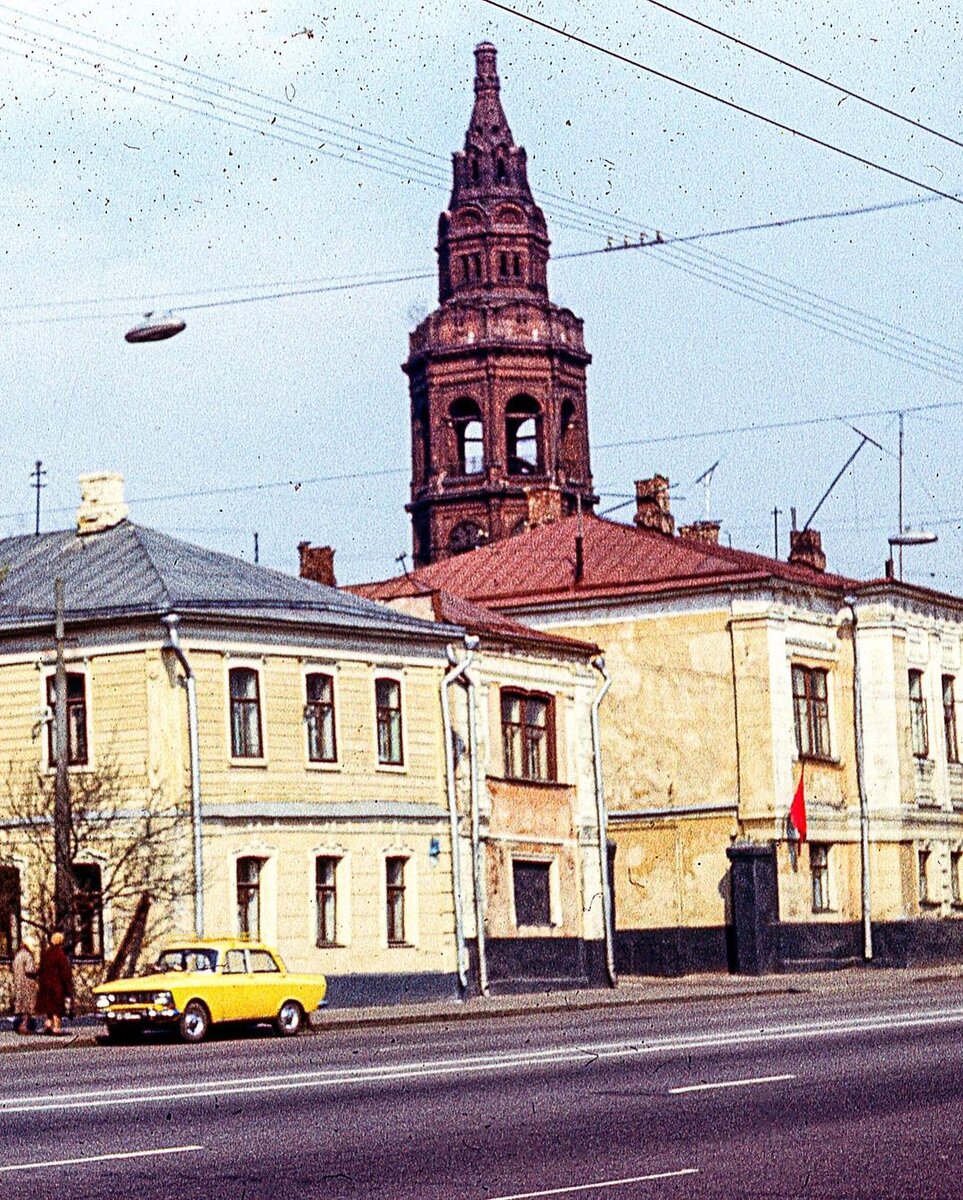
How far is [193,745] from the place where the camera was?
128 feet

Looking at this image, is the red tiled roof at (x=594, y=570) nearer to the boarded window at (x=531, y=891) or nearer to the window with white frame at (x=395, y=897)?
the boarded window at (x=531, y=891)

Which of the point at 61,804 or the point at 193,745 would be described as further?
the point at 193,745

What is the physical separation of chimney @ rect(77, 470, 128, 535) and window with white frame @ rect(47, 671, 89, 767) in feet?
17.7

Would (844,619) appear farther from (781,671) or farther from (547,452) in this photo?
(547,452)

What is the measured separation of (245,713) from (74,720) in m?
2.79

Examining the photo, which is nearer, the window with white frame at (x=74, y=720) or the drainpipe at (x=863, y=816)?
the window with white frame at (x=74, y=720)

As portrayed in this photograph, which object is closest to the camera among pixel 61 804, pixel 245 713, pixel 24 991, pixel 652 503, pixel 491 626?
pixel 24 991

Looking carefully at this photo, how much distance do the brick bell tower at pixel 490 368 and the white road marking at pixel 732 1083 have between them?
6448 cm

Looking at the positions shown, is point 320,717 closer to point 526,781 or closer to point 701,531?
point 526,781

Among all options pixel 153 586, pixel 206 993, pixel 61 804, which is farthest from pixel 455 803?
pixel 206 993

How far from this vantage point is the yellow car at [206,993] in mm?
30641

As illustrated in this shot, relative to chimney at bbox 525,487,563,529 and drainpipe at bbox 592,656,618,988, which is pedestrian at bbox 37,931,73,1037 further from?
chimney at bbox 525,487,563,529

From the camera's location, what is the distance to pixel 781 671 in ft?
175

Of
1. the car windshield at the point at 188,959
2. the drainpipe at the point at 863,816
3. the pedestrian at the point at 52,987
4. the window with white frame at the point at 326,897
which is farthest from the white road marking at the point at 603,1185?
the drainpipe at the point at 863,816
